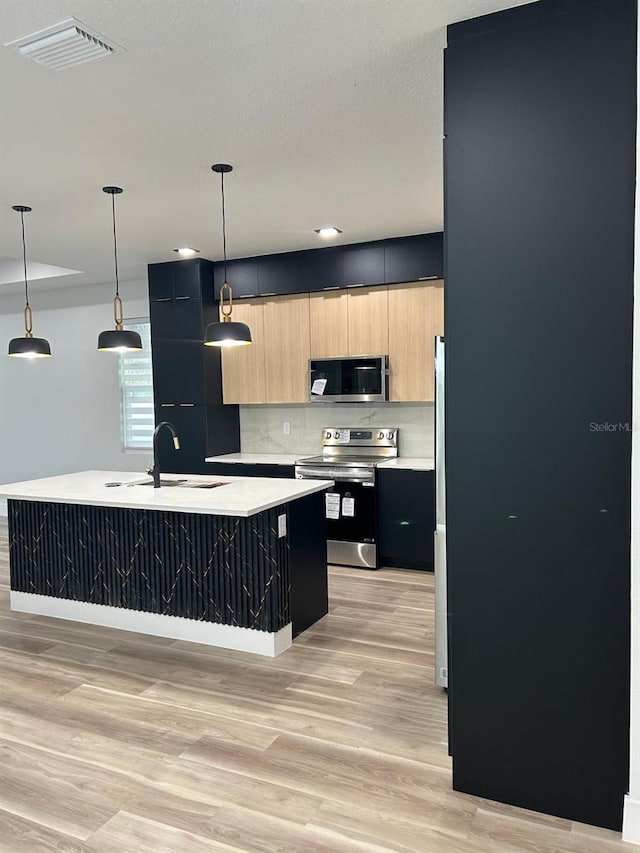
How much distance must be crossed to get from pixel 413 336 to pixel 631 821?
384 centimetres

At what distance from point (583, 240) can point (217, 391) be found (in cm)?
443

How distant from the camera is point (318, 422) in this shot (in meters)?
6.09

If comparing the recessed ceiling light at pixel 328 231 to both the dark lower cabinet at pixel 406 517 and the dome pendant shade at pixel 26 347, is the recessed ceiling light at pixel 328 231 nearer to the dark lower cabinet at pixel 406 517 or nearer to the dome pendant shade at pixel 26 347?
the dark lower cabinet at pixel 406 517

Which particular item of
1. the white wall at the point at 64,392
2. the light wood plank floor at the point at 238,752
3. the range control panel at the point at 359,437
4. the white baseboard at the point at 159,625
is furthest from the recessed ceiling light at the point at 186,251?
the light wood plank floor at the point at 238,752

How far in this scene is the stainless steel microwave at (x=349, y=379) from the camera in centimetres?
537

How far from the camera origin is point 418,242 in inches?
204

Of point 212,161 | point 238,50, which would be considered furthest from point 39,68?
point 212,161

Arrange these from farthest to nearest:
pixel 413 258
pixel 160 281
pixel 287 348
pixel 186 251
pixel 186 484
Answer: pixel 160 281 < pixel 287 348 < pixel 186 251 < pixel 413 258 < pixel 186 484

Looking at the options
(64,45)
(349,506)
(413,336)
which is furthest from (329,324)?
(64,45)

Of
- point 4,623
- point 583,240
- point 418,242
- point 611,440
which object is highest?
point 418,242

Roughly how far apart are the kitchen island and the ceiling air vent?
201 cm

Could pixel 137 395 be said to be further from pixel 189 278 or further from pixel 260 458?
pixel 260 458

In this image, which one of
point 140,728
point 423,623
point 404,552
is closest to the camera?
point 140,728

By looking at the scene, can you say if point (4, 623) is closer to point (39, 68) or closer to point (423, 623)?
point (423, 623)
